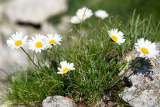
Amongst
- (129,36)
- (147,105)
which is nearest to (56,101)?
(147,105)

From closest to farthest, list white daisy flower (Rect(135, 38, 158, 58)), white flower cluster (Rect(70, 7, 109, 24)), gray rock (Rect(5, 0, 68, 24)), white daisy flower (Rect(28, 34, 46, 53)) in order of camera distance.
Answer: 1. white daisy flower (Rect(135, 38, 158, 58))
2. white daisy flower (Rect(28, 34, 46, 53))
3. white flower cluster (Rect(70, 7, 109, 24))
4. gray rock (Rect(5, 0, 68, 24))

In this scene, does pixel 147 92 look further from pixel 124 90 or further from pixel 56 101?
pixel 56 101

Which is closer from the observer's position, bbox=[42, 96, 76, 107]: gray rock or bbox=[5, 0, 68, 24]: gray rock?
bbox=[42, 96, 76, 107]: gray rock

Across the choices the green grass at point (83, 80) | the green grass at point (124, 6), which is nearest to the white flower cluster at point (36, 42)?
the green grass at point (83, 80)

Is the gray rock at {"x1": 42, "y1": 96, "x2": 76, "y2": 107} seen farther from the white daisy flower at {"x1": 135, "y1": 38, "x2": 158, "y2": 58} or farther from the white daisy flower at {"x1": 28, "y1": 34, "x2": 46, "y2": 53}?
the white daisy flower at {"x1": 135, "y1": 38, "x2": 158, "y2": 58}

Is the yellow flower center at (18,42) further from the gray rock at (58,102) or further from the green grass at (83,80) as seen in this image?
the gray rock at (58,102)

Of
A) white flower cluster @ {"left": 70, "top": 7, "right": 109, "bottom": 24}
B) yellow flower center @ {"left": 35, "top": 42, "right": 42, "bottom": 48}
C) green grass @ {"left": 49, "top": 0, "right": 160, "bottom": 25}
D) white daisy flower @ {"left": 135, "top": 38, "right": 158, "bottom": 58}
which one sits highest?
green grass @ {"left": 49, "top": 0, "right": 160, "bottom": 25}

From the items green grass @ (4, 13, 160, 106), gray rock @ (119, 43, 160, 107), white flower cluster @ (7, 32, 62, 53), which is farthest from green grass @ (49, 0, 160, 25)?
white flower cluster @ (7, 32, 62, 53)
